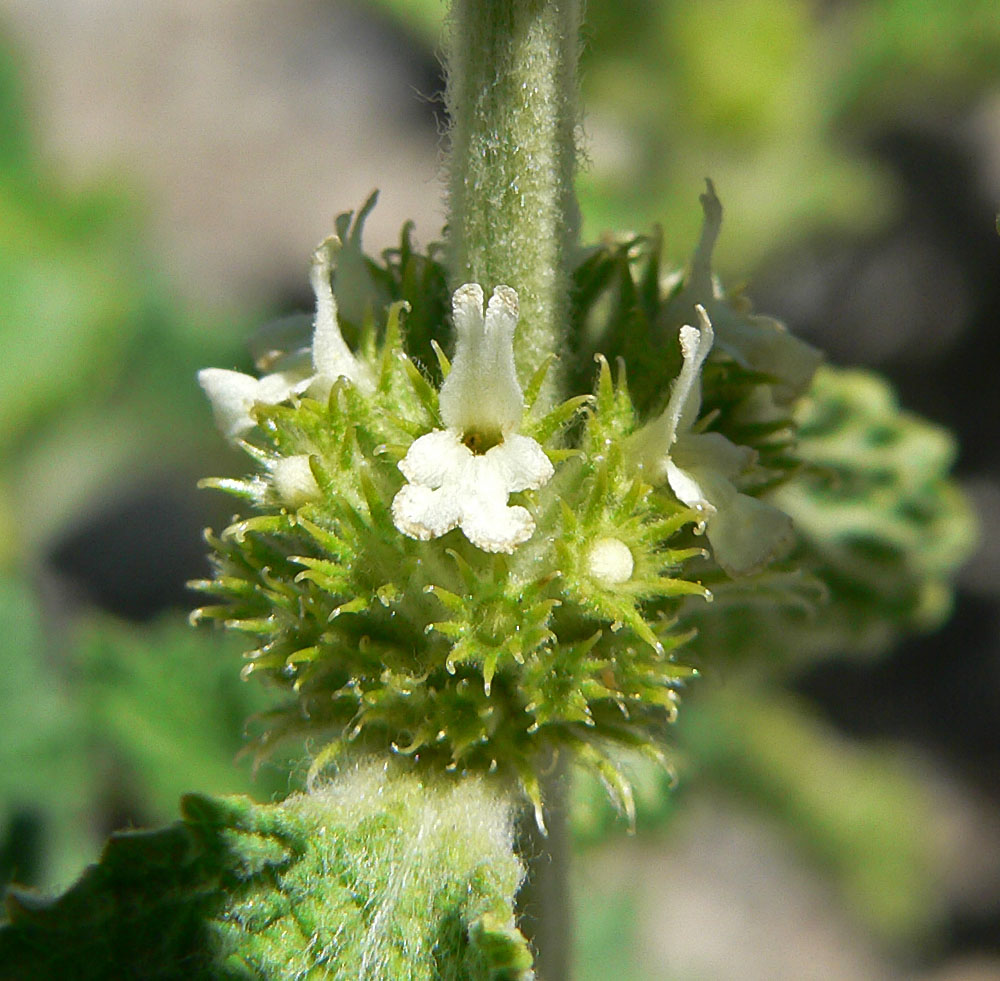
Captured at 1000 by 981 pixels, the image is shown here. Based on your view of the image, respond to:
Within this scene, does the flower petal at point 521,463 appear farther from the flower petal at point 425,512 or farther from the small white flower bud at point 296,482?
the small white flower bud at point 296,482

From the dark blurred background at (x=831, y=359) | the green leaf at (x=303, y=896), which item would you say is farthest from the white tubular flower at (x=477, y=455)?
the dark blurred background at (x=831, y=359)

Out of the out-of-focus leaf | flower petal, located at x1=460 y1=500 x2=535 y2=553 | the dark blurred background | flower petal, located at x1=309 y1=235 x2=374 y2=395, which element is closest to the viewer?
flower petal, located at x1=460 y1=500 x2=535 y2=553

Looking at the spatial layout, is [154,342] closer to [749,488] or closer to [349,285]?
[349,285]

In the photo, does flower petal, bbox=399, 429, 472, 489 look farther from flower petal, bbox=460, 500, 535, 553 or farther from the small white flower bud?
the small white flower bud

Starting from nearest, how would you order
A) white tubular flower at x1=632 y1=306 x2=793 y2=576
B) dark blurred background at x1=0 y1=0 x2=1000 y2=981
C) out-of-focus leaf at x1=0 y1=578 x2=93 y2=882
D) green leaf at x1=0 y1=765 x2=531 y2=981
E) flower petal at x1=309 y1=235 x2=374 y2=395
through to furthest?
green leaf at x1=0 y1=765 x2=531 y2=981 < white tubular flower at x1=632 y1=306 x2=793 y2=576 < flower petal at x1=309 y1=235 x2=374 y2=395 < out-of-focus leaf at x1=0 y1=578 x2=93 y2=882 < dark blurred background at x1=0 y1=0 x2=1000 y2=981

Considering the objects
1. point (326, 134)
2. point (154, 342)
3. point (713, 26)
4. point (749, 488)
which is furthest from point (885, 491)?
point (326, 134)

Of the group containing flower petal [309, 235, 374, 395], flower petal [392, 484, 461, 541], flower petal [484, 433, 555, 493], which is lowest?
flower petal [392, 484, 461, 541]

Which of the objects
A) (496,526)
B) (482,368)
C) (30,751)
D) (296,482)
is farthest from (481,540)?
(30,751)

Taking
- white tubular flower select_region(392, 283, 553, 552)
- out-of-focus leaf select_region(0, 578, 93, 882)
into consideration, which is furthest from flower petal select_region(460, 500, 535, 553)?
out-of-focus leaf select_region(0, 578, 93, 882)

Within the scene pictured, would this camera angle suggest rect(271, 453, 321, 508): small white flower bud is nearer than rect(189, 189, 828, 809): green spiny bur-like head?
No

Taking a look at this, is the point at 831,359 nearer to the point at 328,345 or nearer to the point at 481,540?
the point at 328,345
